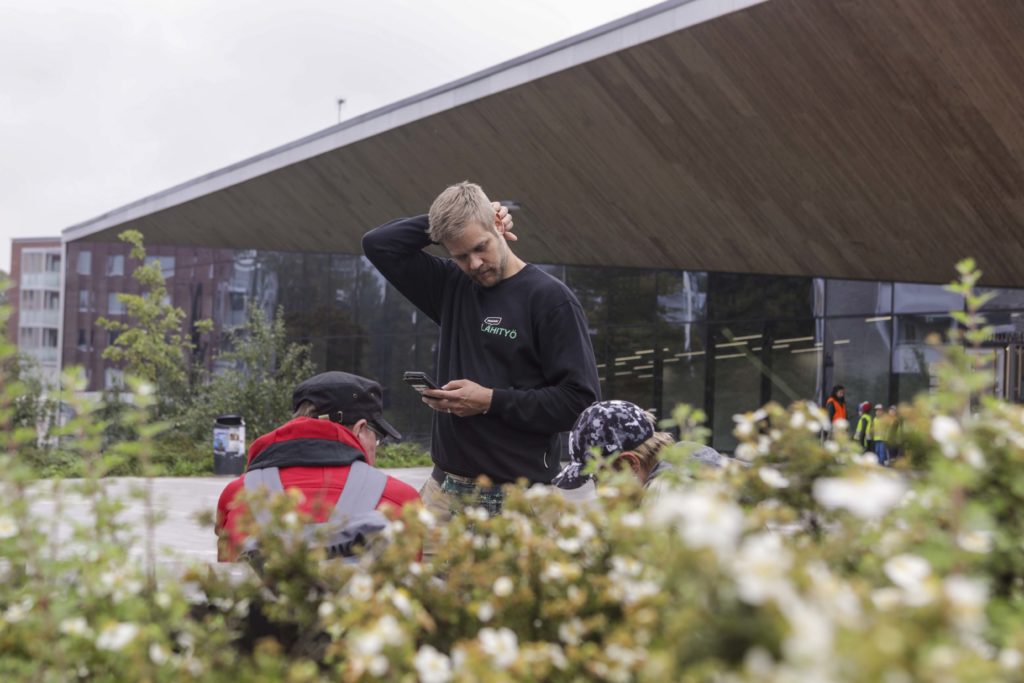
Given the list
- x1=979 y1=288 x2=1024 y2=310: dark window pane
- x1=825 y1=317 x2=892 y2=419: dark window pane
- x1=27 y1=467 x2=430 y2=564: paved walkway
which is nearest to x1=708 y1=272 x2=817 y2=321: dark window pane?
x1=825 y1=317 x2=892 y2=419: dark window pane

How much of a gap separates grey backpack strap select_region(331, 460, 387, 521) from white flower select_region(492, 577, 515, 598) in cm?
114

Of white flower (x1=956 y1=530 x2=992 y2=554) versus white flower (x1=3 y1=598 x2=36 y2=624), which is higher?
white flower (x1=956 y1=530 x2=992 y2=554)

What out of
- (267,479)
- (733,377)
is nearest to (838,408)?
(733,377)

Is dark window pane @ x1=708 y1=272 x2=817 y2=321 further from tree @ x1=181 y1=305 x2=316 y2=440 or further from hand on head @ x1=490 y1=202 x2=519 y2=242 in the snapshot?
hand on head @ x1=490 y1=202 x2=519 y2=242

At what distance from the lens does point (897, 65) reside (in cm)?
1266

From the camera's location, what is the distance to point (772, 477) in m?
2.07

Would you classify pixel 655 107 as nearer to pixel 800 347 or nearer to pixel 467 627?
pixel 800 347

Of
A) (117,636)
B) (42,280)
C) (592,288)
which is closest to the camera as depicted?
(117,636)

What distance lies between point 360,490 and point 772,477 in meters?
1.44

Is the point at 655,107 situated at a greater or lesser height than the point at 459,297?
greater

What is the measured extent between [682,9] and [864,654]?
44.5 feet

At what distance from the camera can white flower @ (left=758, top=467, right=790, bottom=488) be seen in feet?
6.77

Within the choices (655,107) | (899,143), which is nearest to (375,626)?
(899,143)

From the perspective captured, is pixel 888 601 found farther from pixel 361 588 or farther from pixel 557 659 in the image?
pixel 361 588
